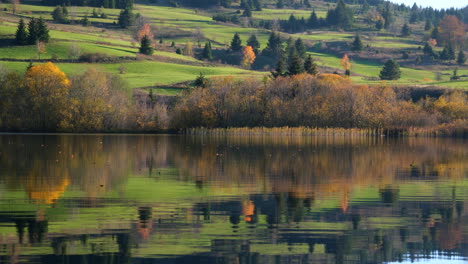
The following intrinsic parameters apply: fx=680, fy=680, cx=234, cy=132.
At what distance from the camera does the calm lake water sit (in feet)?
53.3

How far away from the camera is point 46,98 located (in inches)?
3489

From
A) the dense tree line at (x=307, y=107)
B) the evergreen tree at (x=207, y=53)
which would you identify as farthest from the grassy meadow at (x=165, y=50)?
the dense tree line at (x=307, y=107)

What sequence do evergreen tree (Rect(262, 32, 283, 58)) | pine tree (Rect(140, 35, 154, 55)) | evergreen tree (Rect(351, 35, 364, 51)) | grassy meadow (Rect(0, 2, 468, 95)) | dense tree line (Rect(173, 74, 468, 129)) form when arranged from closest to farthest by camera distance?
1. dense tree line (Rect(173, 74, 468, 129))
2. grassy meadow (Rect(0, 2, 468, 95))
3. pine tree (Rect(140, 35, 154, 55))
4. evergreen tree (Rect(262, 32, 283, 58))
5. evergreen tree (Rect(351, 35, 364, 51))

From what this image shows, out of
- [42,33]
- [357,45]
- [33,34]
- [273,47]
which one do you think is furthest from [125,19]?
[357,45]

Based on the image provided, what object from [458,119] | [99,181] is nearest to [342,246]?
[99,181]

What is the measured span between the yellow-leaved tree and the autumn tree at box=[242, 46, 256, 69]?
66961 mm

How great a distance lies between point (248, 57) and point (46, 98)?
73.2m

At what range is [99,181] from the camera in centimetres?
2970

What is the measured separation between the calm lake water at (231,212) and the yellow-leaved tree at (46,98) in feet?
168

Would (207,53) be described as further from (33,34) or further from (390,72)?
(390,72)

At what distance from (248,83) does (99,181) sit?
64.4 meters

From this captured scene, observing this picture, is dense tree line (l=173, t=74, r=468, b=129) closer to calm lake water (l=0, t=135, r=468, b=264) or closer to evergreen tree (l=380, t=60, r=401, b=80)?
evergreen tree (l=380, t=60, r=401, b=80)

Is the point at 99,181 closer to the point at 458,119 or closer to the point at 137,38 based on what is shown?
the point at 458,119

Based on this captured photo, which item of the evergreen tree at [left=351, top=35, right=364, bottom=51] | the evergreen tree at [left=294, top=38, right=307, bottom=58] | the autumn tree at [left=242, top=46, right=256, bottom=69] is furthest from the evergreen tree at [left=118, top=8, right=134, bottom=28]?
the evergreen tree at [left=351, top=35, right=364, bottom=51]
